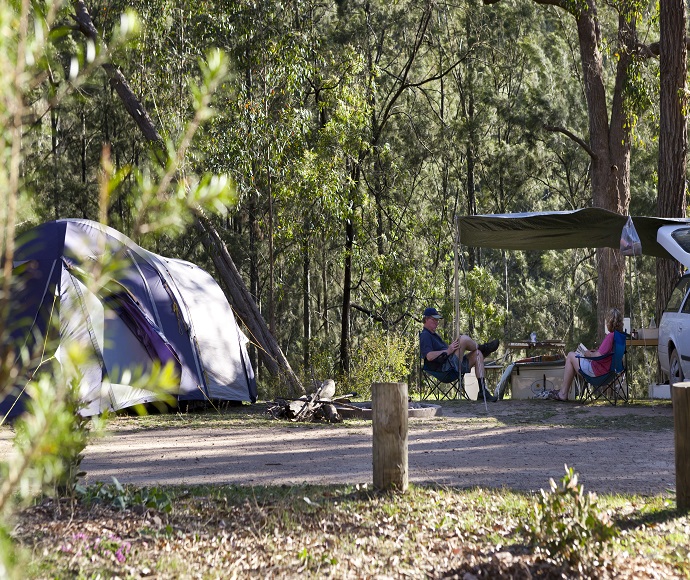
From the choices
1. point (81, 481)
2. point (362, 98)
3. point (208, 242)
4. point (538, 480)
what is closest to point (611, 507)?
point (538, 480)

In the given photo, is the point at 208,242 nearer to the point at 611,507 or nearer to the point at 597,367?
the point at 597,367

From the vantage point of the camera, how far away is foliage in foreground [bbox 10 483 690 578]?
12.3ft

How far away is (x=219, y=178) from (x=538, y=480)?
14.0 feet

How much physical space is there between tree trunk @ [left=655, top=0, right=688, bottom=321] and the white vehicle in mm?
1899

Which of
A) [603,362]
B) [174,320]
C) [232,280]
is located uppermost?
[232,280]

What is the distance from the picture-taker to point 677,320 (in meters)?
10.0

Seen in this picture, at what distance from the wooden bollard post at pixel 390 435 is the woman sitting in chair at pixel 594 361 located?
572cm

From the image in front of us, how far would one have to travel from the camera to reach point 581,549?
12.0ft

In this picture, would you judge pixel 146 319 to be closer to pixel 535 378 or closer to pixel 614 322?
pixel 535 378

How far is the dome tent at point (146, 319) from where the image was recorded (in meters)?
9.45

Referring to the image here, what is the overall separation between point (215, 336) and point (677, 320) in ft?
18.4

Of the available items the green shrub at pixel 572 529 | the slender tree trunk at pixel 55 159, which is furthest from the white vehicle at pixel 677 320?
the slender tree trunk at pixel 55 159

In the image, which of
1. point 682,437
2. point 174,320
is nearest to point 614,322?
point 174,320

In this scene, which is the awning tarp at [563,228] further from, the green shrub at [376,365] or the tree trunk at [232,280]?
the tree trunk at [232,280]
